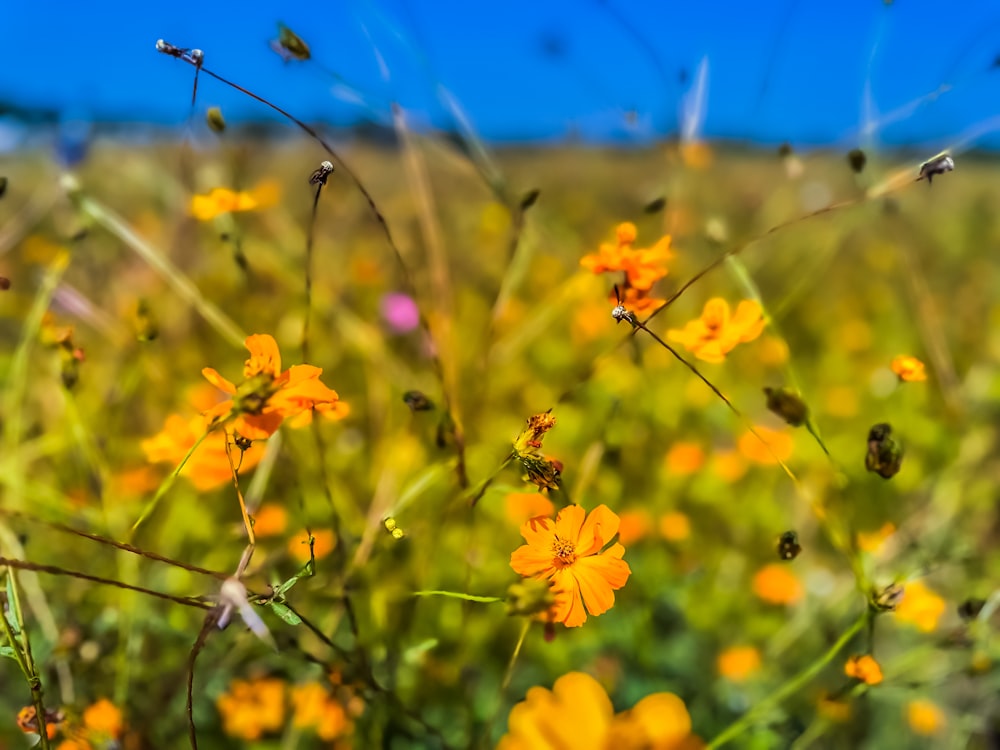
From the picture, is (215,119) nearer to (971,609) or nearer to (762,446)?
(971,609)

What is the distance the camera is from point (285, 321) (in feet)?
5.93

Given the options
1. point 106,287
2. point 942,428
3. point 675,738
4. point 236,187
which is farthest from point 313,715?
point 942,428

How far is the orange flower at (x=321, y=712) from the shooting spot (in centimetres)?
80

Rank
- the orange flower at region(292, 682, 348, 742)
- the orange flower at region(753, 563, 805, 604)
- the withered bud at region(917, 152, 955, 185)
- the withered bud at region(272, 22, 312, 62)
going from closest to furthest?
1. the withered bud at region(917, 152, 955, 185)
2. the withered bud at region(272, 22, 312, 62)
3. the orange flower at region(292, 682, 348, 742)
4. the orange flower at region(753, 563, 805, 604)

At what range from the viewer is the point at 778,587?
1.20 meters

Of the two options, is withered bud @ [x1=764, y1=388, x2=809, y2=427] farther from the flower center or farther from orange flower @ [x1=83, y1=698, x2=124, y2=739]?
orange flower @ [x1=83, y1=698, x2=124, y2=739]

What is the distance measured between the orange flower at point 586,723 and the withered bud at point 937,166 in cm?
42

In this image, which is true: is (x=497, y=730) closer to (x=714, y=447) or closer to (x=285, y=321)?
(x=714, y=447)

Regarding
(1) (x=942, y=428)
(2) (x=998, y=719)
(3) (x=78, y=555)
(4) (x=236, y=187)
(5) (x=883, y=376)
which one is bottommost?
(2) (x=998, y=719)

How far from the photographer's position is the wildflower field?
58 cm

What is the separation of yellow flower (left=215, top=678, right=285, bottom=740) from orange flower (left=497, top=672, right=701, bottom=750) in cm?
46

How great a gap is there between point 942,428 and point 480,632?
1135 millimetres

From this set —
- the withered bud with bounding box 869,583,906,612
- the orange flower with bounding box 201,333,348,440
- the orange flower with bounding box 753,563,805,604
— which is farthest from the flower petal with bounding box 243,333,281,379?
the orange flower with bounding box 753,563,805,604

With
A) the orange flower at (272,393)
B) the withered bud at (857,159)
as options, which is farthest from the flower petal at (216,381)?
the withered bud at (857,159)
